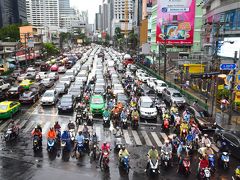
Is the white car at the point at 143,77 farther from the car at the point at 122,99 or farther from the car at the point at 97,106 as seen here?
the car at the point at 97,106

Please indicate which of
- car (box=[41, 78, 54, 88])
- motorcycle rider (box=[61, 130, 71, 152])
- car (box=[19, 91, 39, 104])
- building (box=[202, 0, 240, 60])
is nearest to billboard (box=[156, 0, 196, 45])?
building (box=[202, 0, 240, 60])

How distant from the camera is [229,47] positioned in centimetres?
4044

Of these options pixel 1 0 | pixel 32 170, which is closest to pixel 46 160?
pixel 32 170

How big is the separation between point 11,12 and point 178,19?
99.3 metres

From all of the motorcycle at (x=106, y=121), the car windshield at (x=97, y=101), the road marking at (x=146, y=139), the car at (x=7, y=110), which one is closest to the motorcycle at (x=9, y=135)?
the car at (x=7, y=110)

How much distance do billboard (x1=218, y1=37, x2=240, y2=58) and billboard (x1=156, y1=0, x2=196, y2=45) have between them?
81.6 feet

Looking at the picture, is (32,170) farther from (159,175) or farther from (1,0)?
(1,0)

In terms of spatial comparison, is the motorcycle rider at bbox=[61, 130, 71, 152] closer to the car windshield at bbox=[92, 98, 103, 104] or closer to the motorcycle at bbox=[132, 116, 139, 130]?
the motorcycle at bbox=[132, 116, 139, 130]

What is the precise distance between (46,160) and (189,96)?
21.3 metres

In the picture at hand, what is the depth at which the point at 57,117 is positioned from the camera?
1037 inches

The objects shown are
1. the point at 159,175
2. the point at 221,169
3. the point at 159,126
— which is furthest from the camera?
the point at 159,126

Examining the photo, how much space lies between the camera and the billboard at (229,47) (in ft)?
127

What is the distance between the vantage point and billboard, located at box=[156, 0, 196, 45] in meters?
66.2

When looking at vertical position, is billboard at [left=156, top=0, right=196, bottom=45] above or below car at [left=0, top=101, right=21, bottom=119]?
above
